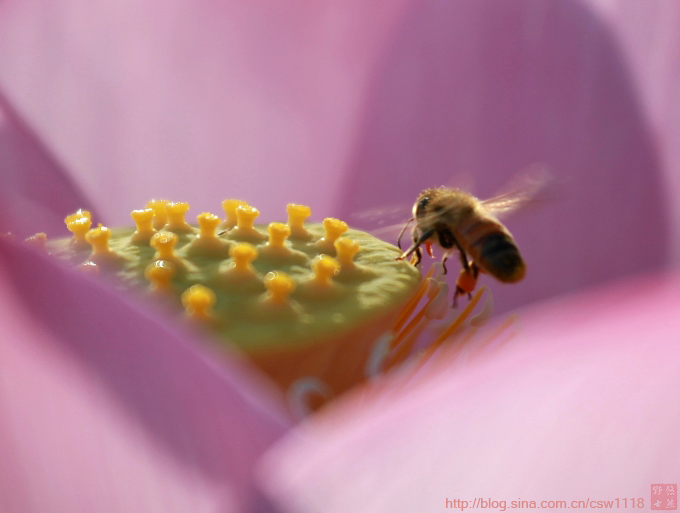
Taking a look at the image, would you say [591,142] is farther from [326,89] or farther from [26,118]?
[26,118]

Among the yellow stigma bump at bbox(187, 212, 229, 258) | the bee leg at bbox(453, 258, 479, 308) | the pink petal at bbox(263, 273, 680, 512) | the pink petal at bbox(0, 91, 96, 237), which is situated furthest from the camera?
the pink petal at bbox(0, 91, 96, 237)

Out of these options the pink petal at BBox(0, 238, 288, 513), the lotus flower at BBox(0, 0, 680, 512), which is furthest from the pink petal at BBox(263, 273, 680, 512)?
the lotus flower at BBox(0, 0, 680, 512)

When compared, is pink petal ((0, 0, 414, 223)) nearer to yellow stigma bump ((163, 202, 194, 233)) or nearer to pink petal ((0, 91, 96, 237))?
pink petal ((0, 91, 96, 237))

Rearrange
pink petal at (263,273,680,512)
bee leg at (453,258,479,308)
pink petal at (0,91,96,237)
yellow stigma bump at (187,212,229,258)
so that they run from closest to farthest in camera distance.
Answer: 1. pink petal at (263,273,680,512)
2. yellow stigma bump at (187,212,229,258)
3. bee leg at (453,258,479,308)
4. pink petal at (0,91,96,237)

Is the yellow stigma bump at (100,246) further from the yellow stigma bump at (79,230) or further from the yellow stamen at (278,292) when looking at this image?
the yellow stamen at (278,292)

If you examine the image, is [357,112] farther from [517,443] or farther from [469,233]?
[517,443]

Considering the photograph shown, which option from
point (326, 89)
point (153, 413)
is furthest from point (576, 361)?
point (326, 89)

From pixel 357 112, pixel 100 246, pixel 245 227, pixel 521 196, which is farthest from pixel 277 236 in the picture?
pixel 357 112
